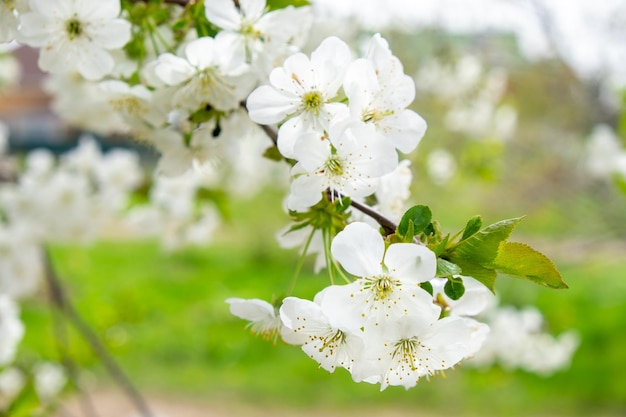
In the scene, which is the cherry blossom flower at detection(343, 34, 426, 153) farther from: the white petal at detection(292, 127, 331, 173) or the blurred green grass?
the blurred green grass

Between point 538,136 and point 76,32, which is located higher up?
→ point 538,136

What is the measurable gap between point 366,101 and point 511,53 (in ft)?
15.7

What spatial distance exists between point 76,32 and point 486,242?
0.47m

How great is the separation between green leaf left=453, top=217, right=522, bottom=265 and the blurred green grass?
247cm

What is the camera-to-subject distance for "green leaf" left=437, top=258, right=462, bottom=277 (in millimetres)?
545

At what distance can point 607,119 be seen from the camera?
418cm

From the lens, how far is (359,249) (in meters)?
0.55

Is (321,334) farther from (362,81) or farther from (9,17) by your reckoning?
(9,17)

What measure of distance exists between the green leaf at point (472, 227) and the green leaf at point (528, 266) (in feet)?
0.09

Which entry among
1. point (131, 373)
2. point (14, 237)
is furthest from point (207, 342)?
point (14, 237)

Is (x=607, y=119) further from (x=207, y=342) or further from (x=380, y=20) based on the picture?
(x=207, y=342)

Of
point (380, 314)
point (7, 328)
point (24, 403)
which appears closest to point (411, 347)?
point (380, 314)

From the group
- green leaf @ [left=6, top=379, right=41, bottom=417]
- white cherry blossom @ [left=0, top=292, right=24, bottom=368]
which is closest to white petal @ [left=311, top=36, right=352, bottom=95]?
green leaf @ [left=6, top=379, right=41, bottom=417]

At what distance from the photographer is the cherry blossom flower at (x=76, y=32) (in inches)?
27.0
